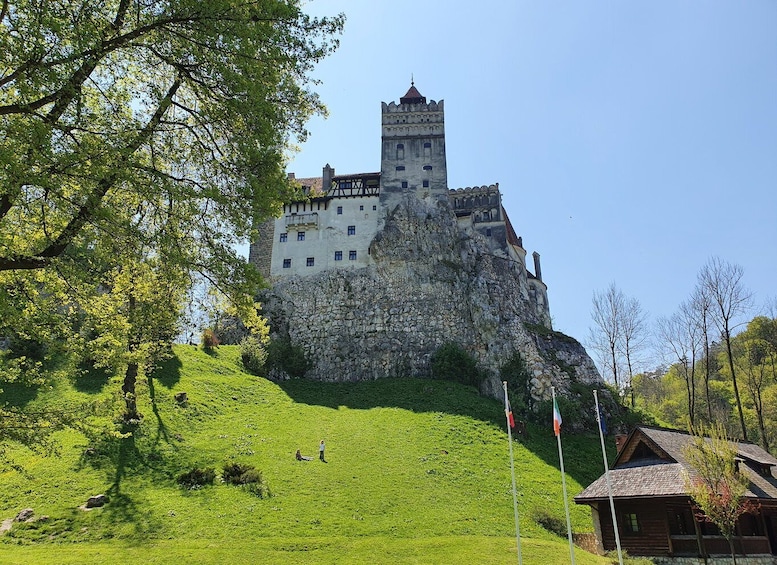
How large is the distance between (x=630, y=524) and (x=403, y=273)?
34.0 metres

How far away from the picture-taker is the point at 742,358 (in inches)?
2008

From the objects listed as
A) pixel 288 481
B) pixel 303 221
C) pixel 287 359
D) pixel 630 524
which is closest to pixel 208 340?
pixel 287 359

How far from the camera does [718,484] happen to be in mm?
22141

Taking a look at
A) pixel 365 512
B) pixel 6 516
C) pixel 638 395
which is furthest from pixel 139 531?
pixel 638 395

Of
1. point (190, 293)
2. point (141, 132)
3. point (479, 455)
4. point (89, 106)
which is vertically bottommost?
point (479, 455)

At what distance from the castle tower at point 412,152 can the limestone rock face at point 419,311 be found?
173 centimetres

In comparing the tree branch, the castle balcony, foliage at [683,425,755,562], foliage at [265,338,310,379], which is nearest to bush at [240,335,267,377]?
foliage at [265,338,310,379]

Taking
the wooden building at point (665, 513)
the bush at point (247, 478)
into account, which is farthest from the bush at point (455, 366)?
the bush at point (247, 478)

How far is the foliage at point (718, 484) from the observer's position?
Result: 2130cm

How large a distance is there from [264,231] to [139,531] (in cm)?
4150

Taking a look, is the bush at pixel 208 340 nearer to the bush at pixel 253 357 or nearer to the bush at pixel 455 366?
the bush at pixel 253 357

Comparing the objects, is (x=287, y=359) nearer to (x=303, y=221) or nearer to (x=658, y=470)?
(x=303, y=221)

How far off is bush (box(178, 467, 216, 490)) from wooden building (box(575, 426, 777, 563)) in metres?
17.4

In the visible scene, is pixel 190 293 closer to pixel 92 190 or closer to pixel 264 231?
pixel 92 190
